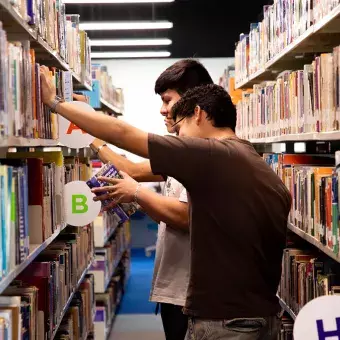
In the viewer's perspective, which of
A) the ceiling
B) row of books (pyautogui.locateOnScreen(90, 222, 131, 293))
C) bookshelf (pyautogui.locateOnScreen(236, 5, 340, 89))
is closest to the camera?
bookshelf (pyautogui.locateOnScreen(236, 5, 340, 89))

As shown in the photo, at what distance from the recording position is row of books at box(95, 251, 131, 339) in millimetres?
5762

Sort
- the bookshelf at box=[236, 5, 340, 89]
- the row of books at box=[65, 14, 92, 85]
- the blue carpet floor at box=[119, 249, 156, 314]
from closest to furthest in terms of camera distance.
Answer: the bookshelf at box=[236, 5, 340, 89]
the row of books at box=[65, 14, 92, 85]
the blue carpet floor at box=[119, 249, 156, 314]

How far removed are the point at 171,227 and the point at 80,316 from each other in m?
1.41

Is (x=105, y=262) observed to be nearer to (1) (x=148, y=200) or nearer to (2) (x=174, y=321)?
(2) (x=174, y=321)

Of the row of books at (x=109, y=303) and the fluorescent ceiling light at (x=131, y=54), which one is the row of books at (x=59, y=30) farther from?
the fluorescent ceiling light at (x=131, y=54)

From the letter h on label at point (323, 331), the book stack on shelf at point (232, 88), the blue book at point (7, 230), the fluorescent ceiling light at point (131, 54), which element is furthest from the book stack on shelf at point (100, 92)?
the letter h on label at point (323, 331)

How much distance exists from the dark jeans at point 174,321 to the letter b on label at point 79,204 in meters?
0.64

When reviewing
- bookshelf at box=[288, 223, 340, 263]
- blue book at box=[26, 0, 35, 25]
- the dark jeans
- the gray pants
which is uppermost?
blue book at box=[26, 0, 35, 25]

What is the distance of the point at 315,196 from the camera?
291 centimetres

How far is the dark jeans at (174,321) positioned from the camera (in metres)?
2.86

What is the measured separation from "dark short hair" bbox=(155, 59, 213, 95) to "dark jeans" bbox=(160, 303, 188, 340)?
1040mm

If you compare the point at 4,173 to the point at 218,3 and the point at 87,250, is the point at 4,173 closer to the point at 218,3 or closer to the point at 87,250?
the point at 87,250

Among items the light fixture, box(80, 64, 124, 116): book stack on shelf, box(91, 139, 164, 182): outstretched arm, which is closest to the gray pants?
box(91, 139, 164, 182): outstretched arm

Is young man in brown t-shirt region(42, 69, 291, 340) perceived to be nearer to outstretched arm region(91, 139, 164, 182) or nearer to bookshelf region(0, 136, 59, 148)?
bookshelf region(0, 136, 59, 148)
